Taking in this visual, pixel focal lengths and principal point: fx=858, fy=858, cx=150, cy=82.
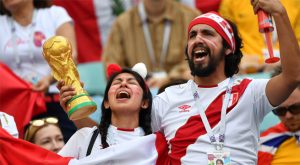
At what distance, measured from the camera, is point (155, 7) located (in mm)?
8258

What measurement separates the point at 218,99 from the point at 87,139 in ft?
2.93

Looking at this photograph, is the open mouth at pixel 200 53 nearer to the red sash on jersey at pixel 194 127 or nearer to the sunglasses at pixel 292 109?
the red sash on jersey at pixel 194 127

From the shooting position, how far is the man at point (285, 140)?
6.33 metres

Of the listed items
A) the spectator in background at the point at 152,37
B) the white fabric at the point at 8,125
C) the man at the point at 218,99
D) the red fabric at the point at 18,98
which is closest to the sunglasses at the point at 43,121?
the red fabric at the point at 18,98

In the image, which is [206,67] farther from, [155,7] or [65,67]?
[155,7]

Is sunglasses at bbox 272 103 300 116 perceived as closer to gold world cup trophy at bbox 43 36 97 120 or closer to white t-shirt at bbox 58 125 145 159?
white t-shirt at bbox 58 125 145 159

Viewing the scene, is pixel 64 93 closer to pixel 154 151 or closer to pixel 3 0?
pixel 154 151

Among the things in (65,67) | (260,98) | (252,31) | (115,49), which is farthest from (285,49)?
(115,49)

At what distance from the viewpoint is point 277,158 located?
6.35 metres

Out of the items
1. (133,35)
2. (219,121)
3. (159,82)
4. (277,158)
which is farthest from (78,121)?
(133,35)

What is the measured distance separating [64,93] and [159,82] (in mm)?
2603

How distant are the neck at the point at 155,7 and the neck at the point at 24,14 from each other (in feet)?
4.52

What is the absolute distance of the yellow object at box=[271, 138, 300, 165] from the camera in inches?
247

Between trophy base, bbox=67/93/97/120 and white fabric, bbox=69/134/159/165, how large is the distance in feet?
0.94
